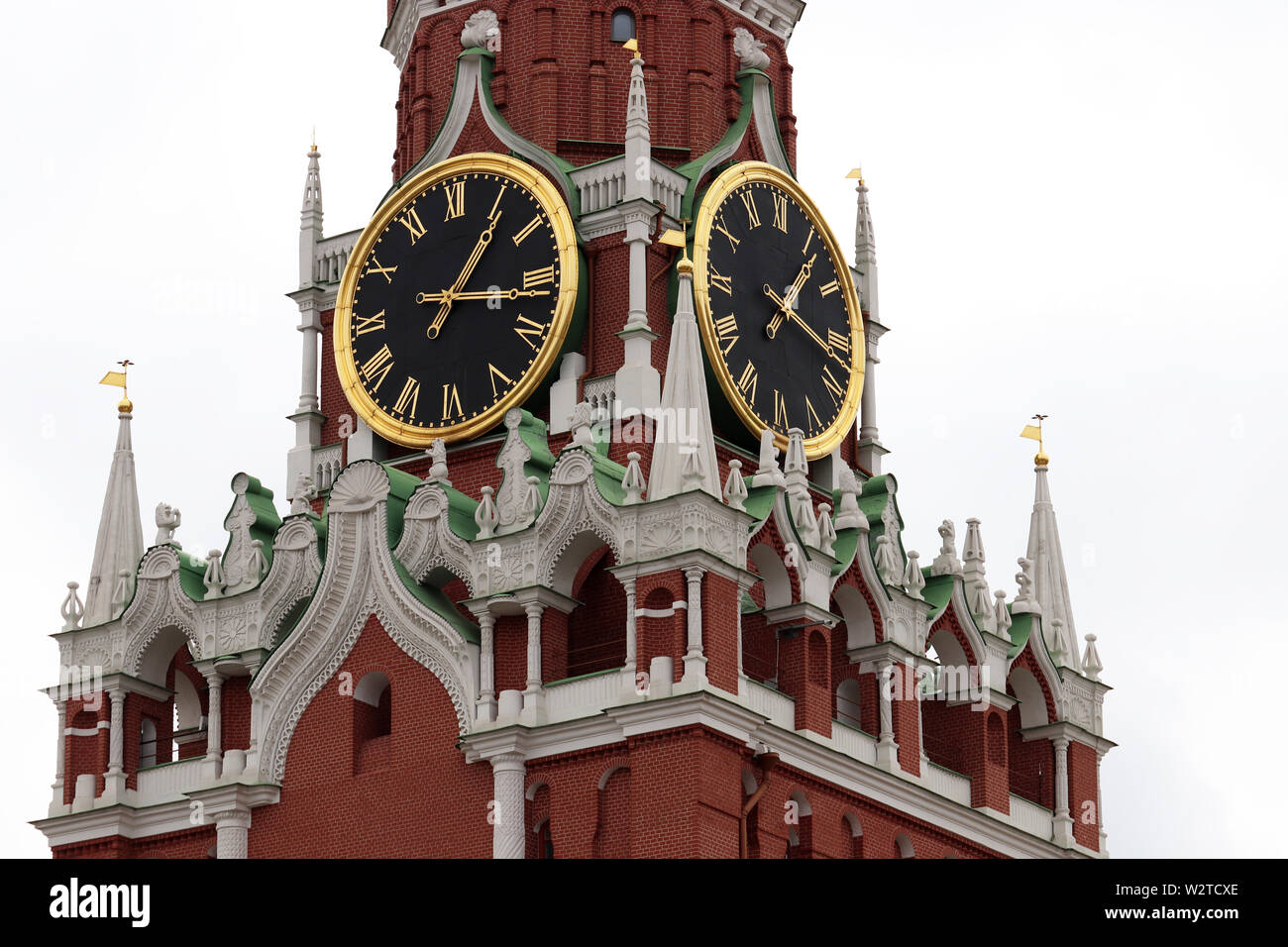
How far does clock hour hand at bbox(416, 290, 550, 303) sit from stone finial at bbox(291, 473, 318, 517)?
3.53 metres

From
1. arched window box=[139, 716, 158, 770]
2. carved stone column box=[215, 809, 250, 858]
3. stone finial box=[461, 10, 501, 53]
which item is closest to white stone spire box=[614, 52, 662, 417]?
stone finial box=[461, 10, 501, 53]

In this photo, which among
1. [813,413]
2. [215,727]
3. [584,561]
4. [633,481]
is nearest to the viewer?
[633,481]

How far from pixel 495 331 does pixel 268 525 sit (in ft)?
15.7

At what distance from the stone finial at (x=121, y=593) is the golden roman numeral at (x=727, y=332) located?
33.7 ft

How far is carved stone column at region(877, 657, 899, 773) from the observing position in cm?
6109

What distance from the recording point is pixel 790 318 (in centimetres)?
6506

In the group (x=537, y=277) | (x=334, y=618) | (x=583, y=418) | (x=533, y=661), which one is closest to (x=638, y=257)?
(x=537, y=277)

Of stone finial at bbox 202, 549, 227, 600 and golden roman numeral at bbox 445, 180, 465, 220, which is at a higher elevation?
golden roman numeral at bbox 445, 180, 465, 220

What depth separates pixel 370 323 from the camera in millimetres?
65188

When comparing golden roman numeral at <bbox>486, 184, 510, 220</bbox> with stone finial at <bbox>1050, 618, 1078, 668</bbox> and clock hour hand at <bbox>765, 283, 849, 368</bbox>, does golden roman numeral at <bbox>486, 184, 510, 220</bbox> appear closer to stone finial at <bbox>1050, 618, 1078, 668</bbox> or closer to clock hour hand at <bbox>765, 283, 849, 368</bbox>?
clock hour hand at <bbox>765, 283, 849, 368</bbox>

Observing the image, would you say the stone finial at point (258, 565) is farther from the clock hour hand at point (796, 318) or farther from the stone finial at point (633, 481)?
the clock hour hand at point (796, 318)

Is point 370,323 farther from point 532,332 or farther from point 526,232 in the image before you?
point 532,332

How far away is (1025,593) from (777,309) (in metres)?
6.69
